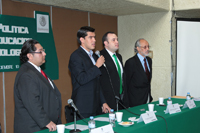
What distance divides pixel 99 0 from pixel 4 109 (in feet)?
8.04

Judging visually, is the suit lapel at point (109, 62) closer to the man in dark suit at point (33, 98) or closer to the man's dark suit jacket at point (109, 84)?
the man's dark suit jacket at point (109, 84)

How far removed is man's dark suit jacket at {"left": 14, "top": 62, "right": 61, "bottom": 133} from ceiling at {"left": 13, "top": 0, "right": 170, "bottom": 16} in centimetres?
240

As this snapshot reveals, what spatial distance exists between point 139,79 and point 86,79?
4.40ft

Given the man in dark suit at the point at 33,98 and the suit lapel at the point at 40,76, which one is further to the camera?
the suit lapel at the point at 40,76

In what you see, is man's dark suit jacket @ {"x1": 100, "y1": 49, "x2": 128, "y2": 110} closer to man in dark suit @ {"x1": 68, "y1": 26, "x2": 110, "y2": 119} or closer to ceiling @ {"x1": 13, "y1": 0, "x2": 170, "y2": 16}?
man in dark suit @ {"x1": 68, "y1": 26, "x2": 110, "y2": 119}

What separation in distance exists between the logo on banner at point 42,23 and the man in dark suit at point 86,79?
1.67 meters

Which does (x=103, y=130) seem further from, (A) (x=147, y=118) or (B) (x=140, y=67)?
(B) (x=140, y=67)

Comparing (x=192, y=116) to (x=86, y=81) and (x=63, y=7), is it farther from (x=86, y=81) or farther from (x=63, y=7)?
(x=63, y=7)

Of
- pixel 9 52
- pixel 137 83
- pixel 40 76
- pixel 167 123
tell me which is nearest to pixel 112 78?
pixel 137 83

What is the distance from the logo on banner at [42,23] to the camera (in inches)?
191

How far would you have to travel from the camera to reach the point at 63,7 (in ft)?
17.5

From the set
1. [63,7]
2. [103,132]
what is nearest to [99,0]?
[63,7]

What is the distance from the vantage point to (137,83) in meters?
4.26

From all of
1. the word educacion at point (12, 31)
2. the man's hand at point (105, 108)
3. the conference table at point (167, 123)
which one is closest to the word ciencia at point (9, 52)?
the word educacion at point (12, 31)
